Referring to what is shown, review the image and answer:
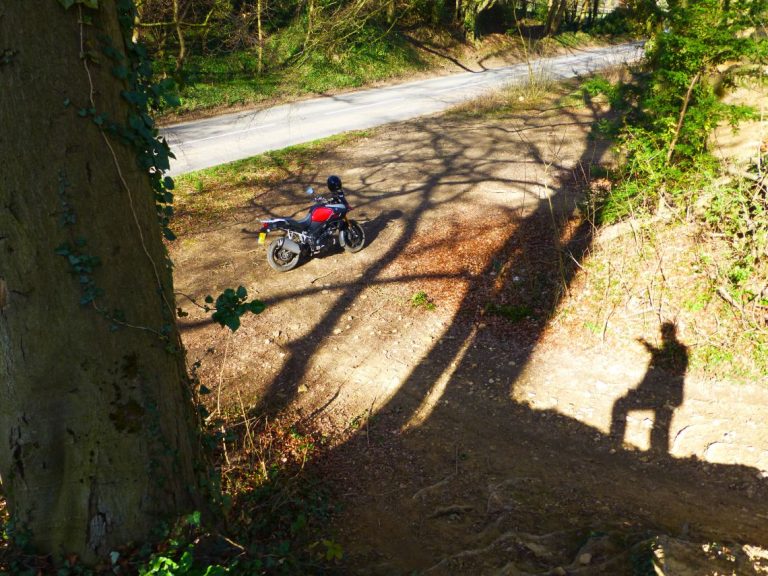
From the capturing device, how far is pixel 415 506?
482 cm

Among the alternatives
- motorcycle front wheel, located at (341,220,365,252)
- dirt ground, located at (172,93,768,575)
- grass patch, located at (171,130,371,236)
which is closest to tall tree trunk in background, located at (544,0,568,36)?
grass patch, located at (171,130,371,236)

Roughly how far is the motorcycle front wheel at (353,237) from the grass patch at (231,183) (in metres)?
2.99

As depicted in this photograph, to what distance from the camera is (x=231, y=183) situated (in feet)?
43.3

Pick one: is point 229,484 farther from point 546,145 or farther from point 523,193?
point 546,145

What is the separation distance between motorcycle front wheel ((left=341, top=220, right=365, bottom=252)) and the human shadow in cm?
472

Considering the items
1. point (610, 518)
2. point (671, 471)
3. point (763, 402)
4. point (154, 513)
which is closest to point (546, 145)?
point (763, 402)

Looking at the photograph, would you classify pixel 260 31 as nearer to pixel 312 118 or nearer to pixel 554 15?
pixel 312 118

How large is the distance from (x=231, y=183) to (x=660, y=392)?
1006 centimetres

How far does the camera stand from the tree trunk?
2.43m

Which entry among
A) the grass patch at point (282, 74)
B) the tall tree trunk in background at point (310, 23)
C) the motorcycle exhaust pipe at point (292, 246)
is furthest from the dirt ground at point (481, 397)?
the grass patch at point (282, 74)

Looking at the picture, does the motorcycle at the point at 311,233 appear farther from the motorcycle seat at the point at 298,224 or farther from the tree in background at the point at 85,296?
the tree in background at the point at 85,296

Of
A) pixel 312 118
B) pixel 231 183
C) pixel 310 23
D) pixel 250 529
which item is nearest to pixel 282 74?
pixel 312 118

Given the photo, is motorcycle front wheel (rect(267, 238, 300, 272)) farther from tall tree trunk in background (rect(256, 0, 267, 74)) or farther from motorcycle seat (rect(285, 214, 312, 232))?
tall tree trunk in background (rect(256, 0, 267, 74))

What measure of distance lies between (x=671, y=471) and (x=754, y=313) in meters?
2.60
